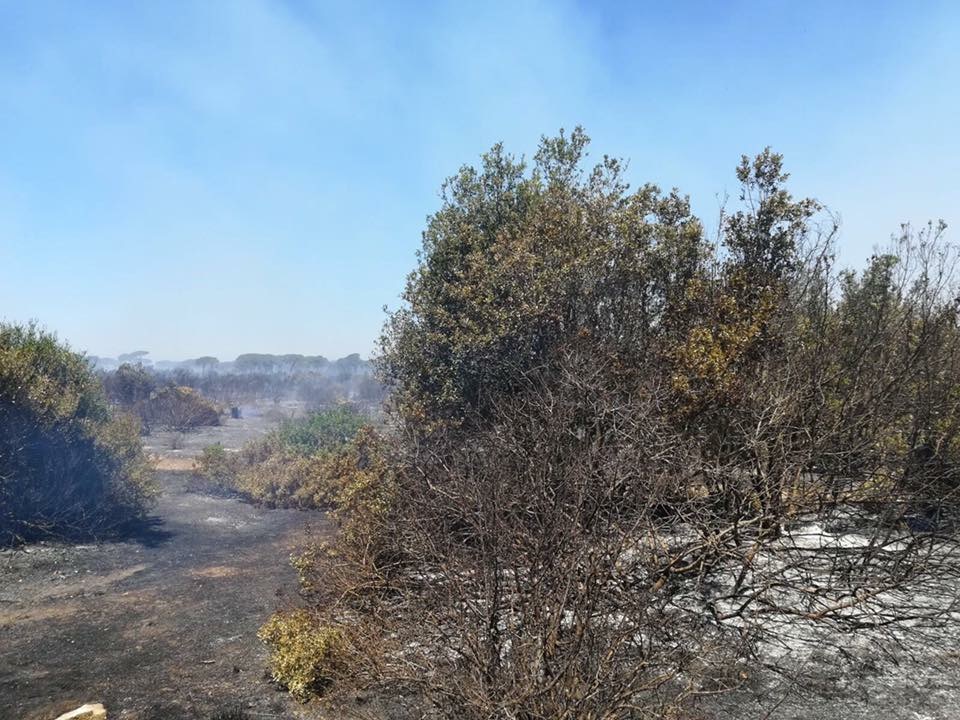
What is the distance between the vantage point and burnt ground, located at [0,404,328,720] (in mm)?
9734

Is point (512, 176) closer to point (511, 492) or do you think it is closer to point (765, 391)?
point (765, 391)

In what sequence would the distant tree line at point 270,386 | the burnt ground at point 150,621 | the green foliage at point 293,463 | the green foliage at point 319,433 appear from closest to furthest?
the burnt ground at point 150,621, the green foliage at point 293,463, the green foliage at point 319,433, the distant tree line at point 270,386

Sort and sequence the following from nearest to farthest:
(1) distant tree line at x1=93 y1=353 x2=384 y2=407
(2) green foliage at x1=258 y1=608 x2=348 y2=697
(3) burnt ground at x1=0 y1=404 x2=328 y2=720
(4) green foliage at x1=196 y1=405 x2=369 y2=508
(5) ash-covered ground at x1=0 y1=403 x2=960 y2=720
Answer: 1. (5) ash-covered ground at x1=0 y1=403 x2=960 y2=720
2. (2) green foliage at x1=258 y1=608 x2=348 y2=697
3. (3) burnt ground at x1=0 y1=404 x2=328 y2=720
4. (4) green foliage at x1=196 y1=405 x2=369 y2=508
5. (1) distant tree line at x1=93 y1=353 x2=384 y2=407

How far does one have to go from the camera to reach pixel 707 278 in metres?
15.4

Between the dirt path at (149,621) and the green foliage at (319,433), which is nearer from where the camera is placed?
the dirt path at (149,621)

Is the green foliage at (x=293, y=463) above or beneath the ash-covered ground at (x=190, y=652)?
above

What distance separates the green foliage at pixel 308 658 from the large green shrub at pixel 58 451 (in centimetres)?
1212

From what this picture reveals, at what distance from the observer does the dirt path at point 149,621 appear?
974cm

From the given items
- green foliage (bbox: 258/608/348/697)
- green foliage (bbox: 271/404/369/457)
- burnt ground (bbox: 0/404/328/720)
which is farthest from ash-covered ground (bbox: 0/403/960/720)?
green foliage (bbox: 271/404/369/457)

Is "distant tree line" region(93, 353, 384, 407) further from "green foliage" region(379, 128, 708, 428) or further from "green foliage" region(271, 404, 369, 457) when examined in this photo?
"green foliage" region(379, 128, 708, 428)

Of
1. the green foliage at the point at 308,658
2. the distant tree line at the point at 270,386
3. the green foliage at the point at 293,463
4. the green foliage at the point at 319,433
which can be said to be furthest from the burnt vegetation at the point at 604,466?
the distant tree line at the point at 270,386

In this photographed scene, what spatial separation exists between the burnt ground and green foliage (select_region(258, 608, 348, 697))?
0.34 m

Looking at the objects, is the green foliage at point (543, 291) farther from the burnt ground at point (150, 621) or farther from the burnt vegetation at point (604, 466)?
the burnt ground at point (150, 621)

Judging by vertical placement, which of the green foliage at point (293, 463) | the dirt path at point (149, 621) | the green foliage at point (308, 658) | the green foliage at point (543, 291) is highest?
the green foliage at point (543, 291)
